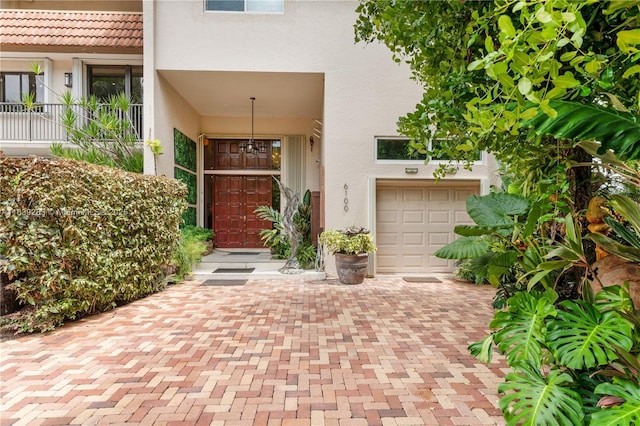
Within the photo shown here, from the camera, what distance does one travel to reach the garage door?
6.67 metres

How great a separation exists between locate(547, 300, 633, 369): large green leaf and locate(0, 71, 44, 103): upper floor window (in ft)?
37.1

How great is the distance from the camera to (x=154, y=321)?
3.86 m

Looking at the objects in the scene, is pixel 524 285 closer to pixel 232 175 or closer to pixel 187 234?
pixel 187 234

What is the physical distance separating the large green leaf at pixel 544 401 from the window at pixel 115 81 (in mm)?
8996

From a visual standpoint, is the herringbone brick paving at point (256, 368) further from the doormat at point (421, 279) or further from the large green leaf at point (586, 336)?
the doormat at point (421, 279)

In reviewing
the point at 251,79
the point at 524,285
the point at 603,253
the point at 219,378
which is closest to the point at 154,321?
the point at 219,378

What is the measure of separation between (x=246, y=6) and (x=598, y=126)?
22.9 ft

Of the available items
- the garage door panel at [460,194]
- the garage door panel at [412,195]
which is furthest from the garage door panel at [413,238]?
the garage door panel at [460,194]

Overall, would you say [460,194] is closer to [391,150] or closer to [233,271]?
[391,150]

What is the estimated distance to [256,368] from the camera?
8.81ft

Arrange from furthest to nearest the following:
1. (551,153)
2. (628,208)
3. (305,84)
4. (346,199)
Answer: (305,84) → (346,199) → (551,153) → (628,208)

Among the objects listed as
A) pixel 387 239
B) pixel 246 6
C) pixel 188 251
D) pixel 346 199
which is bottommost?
pixel 188 251

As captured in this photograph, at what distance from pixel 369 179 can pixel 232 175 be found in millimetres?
4841

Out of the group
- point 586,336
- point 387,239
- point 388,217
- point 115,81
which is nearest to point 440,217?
point 388,217
